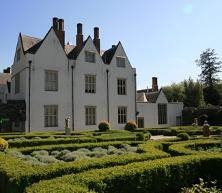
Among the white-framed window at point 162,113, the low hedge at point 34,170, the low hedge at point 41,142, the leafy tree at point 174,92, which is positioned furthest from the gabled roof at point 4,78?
the low hedge at point 34,170

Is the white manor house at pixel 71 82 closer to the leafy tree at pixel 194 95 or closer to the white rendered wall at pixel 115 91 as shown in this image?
the white rendered wall at pixel 115 91

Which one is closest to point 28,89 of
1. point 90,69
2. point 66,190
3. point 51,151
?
point 90,69

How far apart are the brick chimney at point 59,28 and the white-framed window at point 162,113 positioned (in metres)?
15.8

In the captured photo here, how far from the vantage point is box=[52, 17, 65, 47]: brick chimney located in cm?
3466

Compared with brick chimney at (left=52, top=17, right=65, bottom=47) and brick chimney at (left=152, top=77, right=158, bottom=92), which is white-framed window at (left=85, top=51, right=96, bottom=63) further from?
brick chimney at (left=152, top=77, right=158, bottom=92)

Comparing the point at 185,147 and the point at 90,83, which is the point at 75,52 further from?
the point at 185,147

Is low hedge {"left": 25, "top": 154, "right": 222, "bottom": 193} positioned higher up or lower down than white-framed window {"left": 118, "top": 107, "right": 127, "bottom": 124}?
lower down

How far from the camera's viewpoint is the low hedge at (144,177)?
7.21 m

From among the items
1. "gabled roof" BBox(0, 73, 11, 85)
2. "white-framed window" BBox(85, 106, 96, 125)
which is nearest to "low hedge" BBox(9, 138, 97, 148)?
"white-framed window" BBox(85, 106, 96, 125)

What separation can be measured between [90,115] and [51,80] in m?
5.41

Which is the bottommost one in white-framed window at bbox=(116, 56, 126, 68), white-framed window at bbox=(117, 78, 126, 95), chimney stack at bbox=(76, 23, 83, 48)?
white-framed window at bbox=(117, 78, 126, 95)

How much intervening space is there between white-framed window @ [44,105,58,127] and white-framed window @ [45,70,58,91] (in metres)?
1.67

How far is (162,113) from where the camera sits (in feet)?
146

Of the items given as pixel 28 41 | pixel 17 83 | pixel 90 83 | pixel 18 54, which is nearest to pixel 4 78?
pixel 18 54
